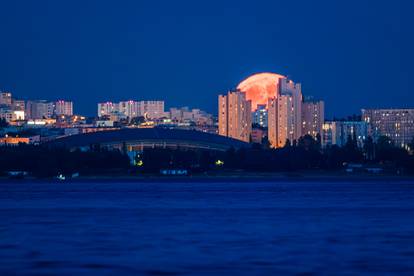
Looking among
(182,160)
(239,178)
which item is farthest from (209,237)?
(182,160)

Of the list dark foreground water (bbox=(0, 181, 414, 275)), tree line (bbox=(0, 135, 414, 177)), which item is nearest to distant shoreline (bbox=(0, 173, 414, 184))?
tree line (bbox=(0, 135, 414, 177))

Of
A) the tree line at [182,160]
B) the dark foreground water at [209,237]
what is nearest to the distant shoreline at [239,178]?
the tree line at [182,160]

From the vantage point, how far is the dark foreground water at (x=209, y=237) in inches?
1435

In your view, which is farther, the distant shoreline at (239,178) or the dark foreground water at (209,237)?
the distant shoreline at (239,178)

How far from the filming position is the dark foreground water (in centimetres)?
3644

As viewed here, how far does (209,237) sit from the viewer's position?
45.4m

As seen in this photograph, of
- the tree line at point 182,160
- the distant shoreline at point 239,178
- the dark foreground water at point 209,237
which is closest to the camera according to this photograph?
the dark foreground water at point 209,237

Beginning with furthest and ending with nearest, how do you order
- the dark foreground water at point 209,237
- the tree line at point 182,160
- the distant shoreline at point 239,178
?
the tree line at point 182,160, the distant shoreline at point 239,178, the dark foreground water at point 209,237

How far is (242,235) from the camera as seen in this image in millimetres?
46188

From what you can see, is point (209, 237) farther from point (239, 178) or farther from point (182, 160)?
point (182, 160)

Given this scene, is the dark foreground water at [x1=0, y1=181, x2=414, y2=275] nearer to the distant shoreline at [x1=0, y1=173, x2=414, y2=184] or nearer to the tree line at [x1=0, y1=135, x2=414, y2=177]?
the distant shoreline at [x1=0, y1=173, x2=414, y2=184]

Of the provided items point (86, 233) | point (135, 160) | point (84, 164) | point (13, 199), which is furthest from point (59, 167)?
point (86, 233)

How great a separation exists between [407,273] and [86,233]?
16.0 meters

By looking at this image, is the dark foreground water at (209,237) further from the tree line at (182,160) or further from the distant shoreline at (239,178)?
the tree line at (182,160)
